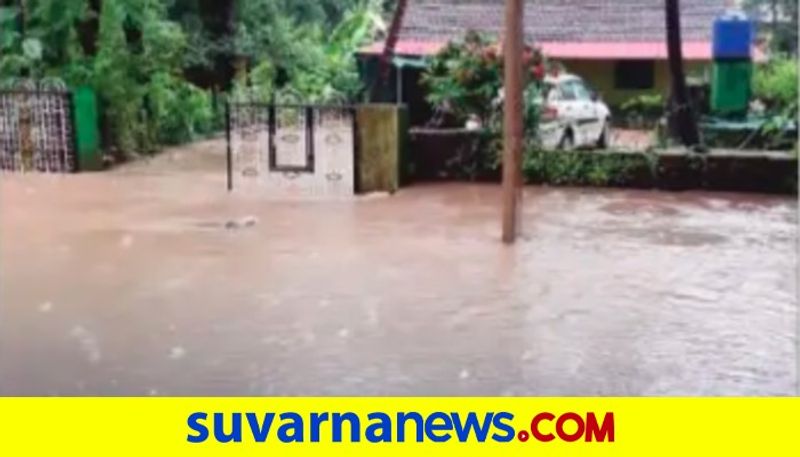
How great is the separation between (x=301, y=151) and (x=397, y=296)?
5.11 metres

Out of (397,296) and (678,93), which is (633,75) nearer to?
(678,93)

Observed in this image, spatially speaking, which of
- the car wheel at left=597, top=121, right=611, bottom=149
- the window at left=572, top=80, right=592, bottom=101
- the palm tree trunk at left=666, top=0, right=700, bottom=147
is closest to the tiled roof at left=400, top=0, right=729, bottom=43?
the window at left=572, top=80, right=592, bottom=101

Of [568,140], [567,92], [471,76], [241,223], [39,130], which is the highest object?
[471,76]

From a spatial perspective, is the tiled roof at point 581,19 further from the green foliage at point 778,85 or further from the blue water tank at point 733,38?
the blue water tank at point 733,38

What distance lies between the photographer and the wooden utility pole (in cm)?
813

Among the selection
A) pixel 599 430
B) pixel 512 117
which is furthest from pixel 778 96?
pixel 599 430

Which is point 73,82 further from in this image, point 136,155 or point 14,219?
point 14,219

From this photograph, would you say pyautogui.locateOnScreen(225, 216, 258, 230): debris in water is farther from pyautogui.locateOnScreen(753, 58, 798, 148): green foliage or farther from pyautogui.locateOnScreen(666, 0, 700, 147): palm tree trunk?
A: pyautogui.locateOnScreen(753, 58, 798, 148): green foliage

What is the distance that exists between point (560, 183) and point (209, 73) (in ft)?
30.0

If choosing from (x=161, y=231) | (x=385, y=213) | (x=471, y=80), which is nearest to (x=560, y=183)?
(x=471, y=80)

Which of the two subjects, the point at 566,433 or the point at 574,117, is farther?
the point at 574,117

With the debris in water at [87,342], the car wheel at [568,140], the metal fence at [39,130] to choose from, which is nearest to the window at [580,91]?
the car wheel at [568,140]

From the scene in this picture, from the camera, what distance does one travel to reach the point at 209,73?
19.0 meters

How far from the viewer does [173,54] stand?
1552 cm
